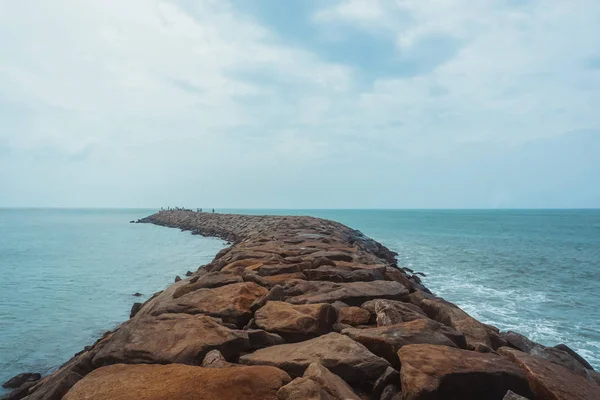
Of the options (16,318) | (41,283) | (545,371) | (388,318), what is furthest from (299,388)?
(41,283)

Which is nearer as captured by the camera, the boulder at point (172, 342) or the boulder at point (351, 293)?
the boulder at point (172, 342)

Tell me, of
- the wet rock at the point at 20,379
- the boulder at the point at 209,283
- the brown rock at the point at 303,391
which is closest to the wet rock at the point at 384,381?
the brown rock at the point at 303,391

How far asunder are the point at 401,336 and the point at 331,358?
64 cm

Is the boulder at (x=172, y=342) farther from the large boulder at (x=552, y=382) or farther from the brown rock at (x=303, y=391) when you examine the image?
the large boulder at (x=552, y=382)

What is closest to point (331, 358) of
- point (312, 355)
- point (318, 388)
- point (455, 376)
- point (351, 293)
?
point (312, 355)

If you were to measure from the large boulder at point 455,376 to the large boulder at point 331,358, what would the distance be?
0.74ft

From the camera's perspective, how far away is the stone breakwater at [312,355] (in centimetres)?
256

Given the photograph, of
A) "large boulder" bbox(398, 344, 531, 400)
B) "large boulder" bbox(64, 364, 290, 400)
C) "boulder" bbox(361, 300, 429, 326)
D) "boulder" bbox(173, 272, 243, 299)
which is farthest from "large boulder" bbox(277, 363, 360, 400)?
"boulder" bbox(173, 272, 243, 299)

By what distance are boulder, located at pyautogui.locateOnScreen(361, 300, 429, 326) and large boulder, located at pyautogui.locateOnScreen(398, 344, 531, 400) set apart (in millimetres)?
756

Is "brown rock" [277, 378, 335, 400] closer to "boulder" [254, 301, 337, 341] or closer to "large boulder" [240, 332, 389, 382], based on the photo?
"large boulder" [240, 332, 389, 382]

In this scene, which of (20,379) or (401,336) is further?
(20,379)

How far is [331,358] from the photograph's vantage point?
2842 millimetres

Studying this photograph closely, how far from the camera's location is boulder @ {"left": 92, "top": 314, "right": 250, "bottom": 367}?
10.3 feet

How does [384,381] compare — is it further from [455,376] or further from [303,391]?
[303,391]
